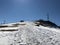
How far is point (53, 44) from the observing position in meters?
7.65

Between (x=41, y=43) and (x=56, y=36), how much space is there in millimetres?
1519

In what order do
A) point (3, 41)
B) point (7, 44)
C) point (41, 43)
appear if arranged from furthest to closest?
point (3, 41), point (7, 44), point (41, 43)

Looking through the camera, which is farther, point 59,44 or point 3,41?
point 3,41

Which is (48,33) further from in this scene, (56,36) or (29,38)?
(29,38)

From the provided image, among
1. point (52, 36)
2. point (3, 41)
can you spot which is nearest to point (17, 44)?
point (3, 41)

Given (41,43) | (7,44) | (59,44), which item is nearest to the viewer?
(59,44)

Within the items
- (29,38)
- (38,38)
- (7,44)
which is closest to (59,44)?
(38,38)

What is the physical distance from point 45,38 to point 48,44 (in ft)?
3.33

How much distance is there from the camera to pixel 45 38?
8.74 metres

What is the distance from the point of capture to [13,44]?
8.34 m

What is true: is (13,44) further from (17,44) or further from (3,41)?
(3,41)

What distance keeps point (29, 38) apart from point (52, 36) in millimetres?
1911

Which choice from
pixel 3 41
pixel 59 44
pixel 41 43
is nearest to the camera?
pixel 59 44

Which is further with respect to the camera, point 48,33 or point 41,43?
point 48,33
